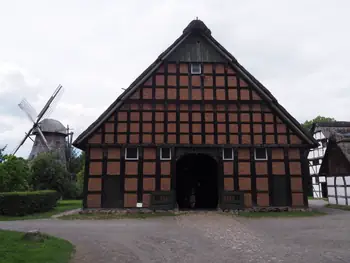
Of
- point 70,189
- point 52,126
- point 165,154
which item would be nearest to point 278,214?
point 165,154

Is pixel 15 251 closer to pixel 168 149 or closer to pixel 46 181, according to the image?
pixel 168 149

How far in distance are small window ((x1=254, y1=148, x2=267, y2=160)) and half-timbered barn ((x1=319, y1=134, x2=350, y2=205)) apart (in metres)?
7.16

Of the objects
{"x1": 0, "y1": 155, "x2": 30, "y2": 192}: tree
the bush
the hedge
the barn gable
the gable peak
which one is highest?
the gable peak

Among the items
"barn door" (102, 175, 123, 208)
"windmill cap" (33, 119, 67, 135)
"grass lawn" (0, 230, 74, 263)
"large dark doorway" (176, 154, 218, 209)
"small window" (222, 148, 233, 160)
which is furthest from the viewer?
"windmill cap" (33, 119, 67, 135)

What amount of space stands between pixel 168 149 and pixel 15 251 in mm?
11956

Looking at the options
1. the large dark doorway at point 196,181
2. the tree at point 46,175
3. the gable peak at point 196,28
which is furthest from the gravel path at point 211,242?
the tree at point 46,175

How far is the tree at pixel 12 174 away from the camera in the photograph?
812 inches

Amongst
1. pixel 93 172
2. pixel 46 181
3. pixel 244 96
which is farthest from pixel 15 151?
pixel 244 96

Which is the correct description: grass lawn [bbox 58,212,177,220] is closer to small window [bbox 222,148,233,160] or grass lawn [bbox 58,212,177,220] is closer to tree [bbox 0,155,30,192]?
small window [bbox 222,148,233,160]

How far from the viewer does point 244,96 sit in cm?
1959

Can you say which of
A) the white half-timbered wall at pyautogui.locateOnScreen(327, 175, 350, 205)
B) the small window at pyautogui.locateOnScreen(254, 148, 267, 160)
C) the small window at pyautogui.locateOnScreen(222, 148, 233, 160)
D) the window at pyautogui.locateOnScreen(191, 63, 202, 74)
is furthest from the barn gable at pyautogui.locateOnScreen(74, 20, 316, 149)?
the white half-timbered wall at pyautogui.locateOnScreen(327, 175, 350, 205)

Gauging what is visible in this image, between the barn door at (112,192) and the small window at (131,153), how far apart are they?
49.5 inches

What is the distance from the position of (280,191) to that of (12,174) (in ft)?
57.3

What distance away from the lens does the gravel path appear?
743 cm
